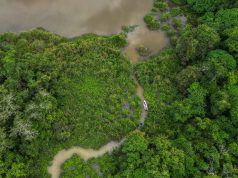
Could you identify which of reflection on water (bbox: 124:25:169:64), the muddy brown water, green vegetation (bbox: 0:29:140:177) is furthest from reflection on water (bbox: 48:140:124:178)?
reflection on water (bbox: 124:25:169:64)

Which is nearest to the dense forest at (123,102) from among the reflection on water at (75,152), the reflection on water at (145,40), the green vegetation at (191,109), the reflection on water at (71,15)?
the green vegetation at (191,109)

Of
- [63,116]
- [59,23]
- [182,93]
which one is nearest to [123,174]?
[63,116]

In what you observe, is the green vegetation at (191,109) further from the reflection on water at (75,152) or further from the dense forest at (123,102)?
the reflection on water at (75,152)

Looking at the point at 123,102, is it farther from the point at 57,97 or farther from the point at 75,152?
the point at 75,152

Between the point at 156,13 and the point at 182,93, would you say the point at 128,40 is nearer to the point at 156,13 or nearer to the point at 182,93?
the point at 156,13

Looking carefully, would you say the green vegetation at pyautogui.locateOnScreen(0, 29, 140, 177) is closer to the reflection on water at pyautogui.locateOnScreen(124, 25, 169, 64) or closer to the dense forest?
the dense forest

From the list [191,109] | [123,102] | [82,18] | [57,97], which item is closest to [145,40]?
[82,18]
